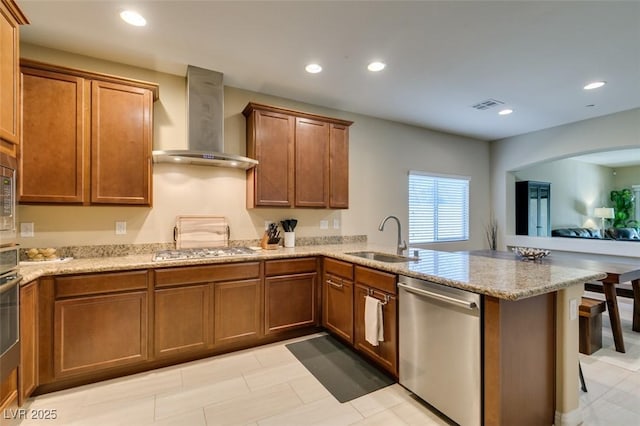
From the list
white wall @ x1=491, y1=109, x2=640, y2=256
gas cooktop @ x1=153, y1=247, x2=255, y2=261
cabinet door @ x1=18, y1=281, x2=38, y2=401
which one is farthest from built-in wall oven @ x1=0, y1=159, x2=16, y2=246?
white wall @ x1=491, y1=109, x2=640, y2=256

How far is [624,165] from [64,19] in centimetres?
1271

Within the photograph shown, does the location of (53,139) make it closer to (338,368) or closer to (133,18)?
(133,18)

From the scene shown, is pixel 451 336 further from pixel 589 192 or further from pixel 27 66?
pixel 589 192

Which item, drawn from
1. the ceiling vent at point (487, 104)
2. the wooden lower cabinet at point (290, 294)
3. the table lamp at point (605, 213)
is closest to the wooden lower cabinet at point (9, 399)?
the wooden lower cabinet at point (290, 294)

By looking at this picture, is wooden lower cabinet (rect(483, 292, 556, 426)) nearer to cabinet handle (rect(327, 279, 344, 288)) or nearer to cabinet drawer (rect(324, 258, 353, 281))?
cabinet drawer (rect(324, 258, 353, 281))

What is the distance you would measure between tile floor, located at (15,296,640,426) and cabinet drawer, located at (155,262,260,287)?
30.0 inches

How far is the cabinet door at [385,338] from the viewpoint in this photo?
91.0 inches

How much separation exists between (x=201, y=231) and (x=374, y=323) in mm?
2071

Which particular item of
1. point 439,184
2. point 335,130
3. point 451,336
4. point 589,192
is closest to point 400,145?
point 439,184

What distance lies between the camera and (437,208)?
5.32m

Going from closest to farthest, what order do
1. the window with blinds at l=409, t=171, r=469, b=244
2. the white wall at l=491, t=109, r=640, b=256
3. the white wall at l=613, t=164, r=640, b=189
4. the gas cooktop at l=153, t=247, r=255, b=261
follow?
the gas cooktop at l=153, t=247, r=255, b=261
the white wall at l=491, t=109, r=640, b=256
the window with blinds at l=409, t=171, r=469, b=244
the white wall at l=613, t=164, r=640, b=189

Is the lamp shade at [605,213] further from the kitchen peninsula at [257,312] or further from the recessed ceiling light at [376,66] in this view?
Result: the recessed ceiling light at [376,66]

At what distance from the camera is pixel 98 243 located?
287 centimetres

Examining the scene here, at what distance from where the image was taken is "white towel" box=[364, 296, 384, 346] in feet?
7.86
